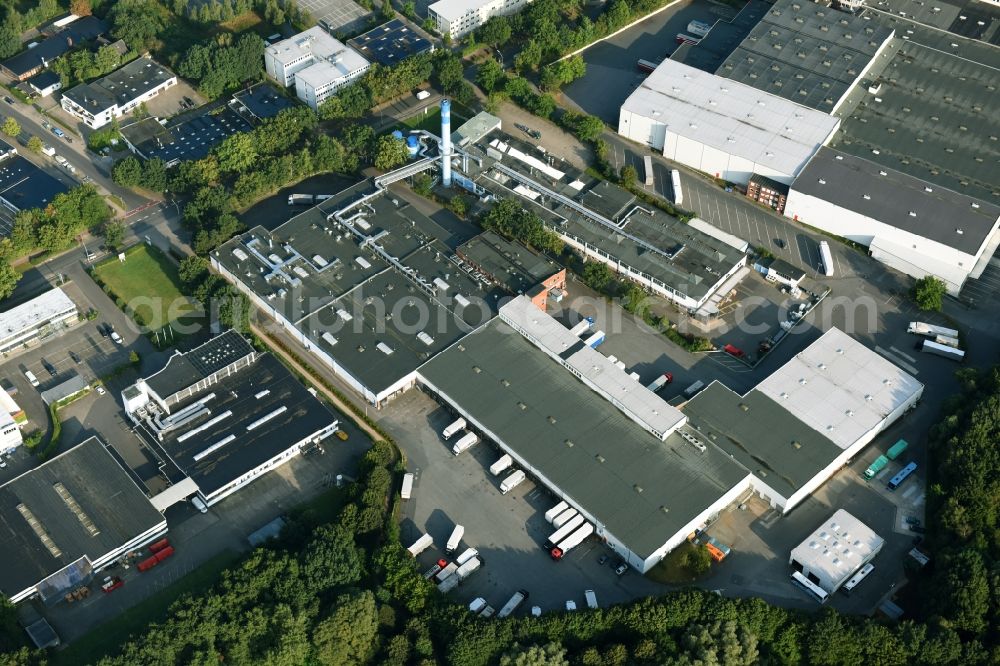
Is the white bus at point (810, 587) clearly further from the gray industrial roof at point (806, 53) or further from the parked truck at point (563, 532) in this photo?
the gray industrial roof at point (806, 53)

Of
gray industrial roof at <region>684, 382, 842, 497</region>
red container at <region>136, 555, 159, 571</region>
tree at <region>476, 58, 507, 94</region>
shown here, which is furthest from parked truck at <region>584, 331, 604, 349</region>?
red container at <region>136, 555, 159, 571</region>

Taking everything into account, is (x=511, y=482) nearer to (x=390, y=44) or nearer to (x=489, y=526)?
(x=489, y=526)

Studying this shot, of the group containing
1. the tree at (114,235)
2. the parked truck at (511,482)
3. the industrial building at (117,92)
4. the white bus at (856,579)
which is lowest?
the white bus at (856,579)

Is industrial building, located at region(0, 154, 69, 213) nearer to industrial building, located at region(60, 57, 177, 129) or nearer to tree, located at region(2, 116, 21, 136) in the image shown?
tree, located at region(2, 116, 21, 136)

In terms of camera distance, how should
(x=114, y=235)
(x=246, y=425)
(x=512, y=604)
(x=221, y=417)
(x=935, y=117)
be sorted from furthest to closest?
1. (x=935, y=117)
2. (x=114, y=235)
3. (x=221, y=417)
4. (x=246, y=425)
5. (x=512, y=604)

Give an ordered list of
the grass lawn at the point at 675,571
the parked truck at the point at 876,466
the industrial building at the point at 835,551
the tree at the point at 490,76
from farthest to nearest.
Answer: the tree at the point at 490,76, the parked truck at the point at 876,466, the grass lawn at the point at 675,571, the industrial building at the point at 835,551

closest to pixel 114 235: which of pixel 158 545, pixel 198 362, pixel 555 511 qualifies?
Answer: pixel 198 362

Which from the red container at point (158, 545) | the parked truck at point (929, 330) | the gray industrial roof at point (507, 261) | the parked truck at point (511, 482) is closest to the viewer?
the red container at point (158, 545)

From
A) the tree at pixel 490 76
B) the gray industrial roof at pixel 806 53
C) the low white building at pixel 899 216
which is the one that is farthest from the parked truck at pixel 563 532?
the gray industrial roof at pixel 806 53
